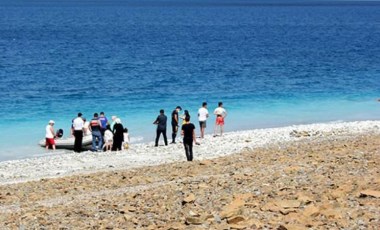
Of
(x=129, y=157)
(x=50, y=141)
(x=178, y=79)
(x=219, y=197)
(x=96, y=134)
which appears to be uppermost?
(x=178, y=79)

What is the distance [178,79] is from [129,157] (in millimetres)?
30486

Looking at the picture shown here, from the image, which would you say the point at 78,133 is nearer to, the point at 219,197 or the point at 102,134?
the point at 102,134

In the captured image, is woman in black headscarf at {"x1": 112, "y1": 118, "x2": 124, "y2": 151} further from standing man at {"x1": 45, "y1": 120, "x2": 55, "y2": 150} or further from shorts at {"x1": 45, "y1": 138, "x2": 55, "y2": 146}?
shorts at {"x1": 45, "y1": 138, "x2": 55, "y2": 146}

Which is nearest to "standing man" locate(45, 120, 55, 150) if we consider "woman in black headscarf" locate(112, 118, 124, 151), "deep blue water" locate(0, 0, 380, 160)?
"deep blue water" locate(0, 0, 380, 160)

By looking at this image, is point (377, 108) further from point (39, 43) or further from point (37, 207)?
point (39, 43)

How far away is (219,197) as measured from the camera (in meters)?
14.0

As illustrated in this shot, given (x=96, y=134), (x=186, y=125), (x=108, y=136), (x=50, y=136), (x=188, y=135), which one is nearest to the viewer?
(x=186, y=125)

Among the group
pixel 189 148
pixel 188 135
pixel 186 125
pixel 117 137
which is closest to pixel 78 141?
pixel 117 137

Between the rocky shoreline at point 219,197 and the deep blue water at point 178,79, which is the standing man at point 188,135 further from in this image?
the deep blue water at point 178,79

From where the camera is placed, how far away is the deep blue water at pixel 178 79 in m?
38.2

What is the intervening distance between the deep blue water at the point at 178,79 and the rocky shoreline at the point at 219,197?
1115cm

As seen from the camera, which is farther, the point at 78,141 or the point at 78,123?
the point at 78,141

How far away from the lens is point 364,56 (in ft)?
249

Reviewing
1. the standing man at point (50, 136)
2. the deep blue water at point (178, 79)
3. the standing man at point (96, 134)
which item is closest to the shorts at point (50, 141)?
the standing man at point (50, 136)
